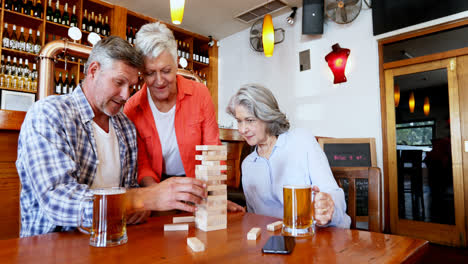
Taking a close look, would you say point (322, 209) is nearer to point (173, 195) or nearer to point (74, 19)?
point (173, 195)

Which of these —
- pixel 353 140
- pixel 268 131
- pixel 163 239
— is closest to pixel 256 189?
pixel 268 131

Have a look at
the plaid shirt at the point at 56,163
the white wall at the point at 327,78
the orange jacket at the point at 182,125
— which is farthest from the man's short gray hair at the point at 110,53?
the white wall at the point at 327,78

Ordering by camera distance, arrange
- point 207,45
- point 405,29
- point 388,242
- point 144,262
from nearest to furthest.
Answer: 1. point 144,262
2. point 388,242
3. point 405,29
4. point 207,45

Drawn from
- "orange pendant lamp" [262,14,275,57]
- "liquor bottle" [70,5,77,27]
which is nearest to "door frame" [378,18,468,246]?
"orange pendant lamp" [262,14,275,57]

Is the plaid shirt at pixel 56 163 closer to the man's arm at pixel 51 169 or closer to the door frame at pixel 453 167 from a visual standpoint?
the man's arm at pixel 51 169

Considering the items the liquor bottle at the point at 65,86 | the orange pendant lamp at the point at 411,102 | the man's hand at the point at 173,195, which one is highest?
the liquor bottle at the point at 65,86

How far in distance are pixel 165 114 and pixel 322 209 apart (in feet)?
3.19

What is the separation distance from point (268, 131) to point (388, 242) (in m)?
0.83

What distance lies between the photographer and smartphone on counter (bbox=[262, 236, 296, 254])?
0.68m

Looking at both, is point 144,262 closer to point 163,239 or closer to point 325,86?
point 163,239

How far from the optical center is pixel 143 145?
1.54m

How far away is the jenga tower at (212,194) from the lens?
0.89m

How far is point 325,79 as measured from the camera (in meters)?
4.40

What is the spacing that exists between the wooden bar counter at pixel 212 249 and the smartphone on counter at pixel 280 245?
1 cm
